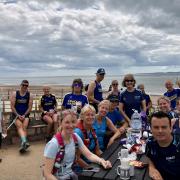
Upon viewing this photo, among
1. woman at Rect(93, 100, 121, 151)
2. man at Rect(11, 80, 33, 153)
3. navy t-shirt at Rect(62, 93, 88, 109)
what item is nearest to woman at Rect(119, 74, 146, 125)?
navy t-shirt at Rect(62, 93, 88, 109)

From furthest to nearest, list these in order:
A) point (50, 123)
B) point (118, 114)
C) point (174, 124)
→ 1. point (50, 123)
2. point (118, 114)
3. point (174, 124)

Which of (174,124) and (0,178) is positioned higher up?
(174,124)

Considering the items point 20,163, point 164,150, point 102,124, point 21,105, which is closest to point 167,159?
point 164,150

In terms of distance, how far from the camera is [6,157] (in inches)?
246

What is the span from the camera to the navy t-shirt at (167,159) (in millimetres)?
2729

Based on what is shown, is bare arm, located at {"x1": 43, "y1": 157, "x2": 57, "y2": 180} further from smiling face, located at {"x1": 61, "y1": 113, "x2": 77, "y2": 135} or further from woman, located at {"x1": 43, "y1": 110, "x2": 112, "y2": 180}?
smiling face, located at {"x1": 61, "y1": 113, "x2": 77, "y2": 135}

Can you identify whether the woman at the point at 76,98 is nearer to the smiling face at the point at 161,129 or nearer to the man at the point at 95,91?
the man at the point at 95,91

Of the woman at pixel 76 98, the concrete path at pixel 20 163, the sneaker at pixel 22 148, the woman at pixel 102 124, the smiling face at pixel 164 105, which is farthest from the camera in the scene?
the sneaker at pixel 22 148

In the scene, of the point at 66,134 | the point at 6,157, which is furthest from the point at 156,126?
the point at 6,157

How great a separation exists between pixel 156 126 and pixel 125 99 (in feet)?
10.1

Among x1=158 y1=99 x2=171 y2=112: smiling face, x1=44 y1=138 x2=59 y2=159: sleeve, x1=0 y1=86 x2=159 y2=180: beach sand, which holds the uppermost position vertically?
x1=158 y1=99 x2=171 y2=112: smiling face

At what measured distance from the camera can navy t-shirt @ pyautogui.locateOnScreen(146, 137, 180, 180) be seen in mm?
2729

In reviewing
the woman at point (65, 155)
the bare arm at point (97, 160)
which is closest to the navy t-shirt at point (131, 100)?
the bare arm at point (97, 160)

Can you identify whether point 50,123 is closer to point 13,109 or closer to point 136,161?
point 13,109
